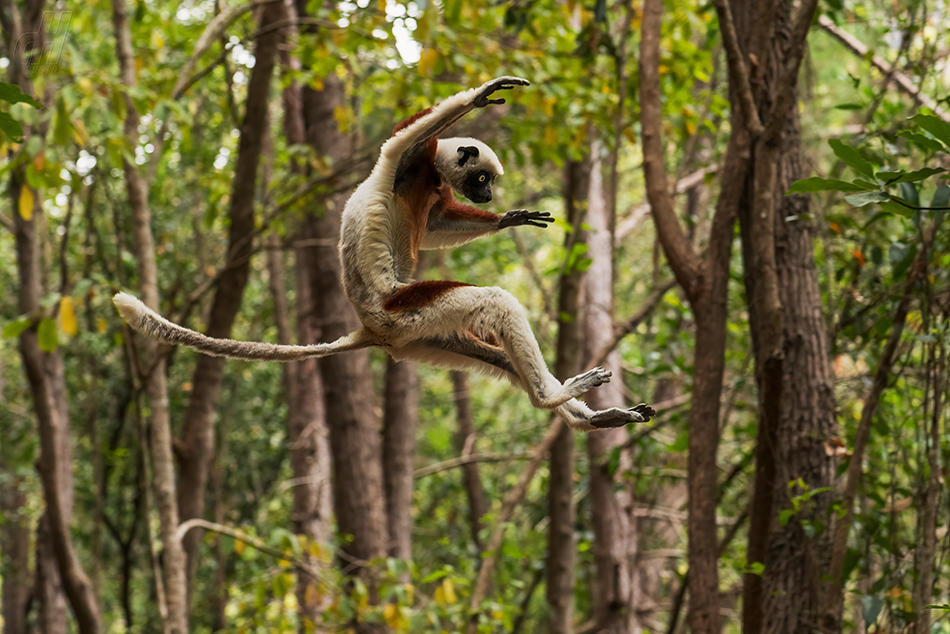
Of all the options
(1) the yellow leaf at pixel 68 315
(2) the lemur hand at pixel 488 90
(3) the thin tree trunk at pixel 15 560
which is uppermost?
(2) the lemur hand at pixel 488 90

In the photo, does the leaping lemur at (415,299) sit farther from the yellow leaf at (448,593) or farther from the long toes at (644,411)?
the yellow leaf at (448,593)

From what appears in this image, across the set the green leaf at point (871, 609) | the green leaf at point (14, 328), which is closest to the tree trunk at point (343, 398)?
the green leaf at point (14, 328)

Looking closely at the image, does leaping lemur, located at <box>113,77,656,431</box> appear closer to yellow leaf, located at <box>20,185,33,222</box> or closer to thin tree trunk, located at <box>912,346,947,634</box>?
thin tree trunk, located at <box>912,346,947,634</box>

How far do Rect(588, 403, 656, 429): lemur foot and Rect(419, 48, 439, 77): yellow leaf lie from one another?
3554 millimetres

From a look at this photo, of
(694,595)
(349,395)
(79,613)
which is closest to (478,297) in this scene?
(694,595)

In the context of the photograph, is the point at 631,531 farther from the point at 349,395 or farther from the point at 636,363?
the point at 349,395

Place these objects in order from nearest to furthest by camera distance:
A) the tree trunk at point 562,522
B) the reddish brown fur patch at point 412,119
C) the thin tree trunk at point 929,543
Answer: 1. the reddish brown fur patch at point 412,119
2. the thin tree trunk at point 929,543
3. the tree trunk at point 562,522

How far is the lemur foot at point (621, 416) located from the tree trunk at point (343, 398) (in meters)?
4.69

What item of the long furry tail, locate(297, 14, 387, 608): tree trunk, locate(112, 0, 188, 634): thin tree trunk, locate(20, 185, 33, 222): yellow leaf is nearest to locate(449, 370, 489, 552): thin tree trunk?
locate(297, 14, 387, 608): tree trunk

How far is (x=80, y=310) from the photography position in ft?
36.4

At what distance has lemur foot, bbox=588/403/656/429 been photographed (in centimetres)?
268

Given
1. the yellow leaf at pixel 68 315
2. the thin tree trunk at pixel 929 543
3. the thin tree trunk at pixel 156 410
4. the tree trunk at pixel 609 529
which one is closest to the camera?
the thin tree trunk at pixel 929 543

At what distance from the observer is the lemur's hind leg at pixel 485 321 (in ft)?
8.91

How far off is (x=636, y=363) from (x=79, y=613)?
5089 mm
